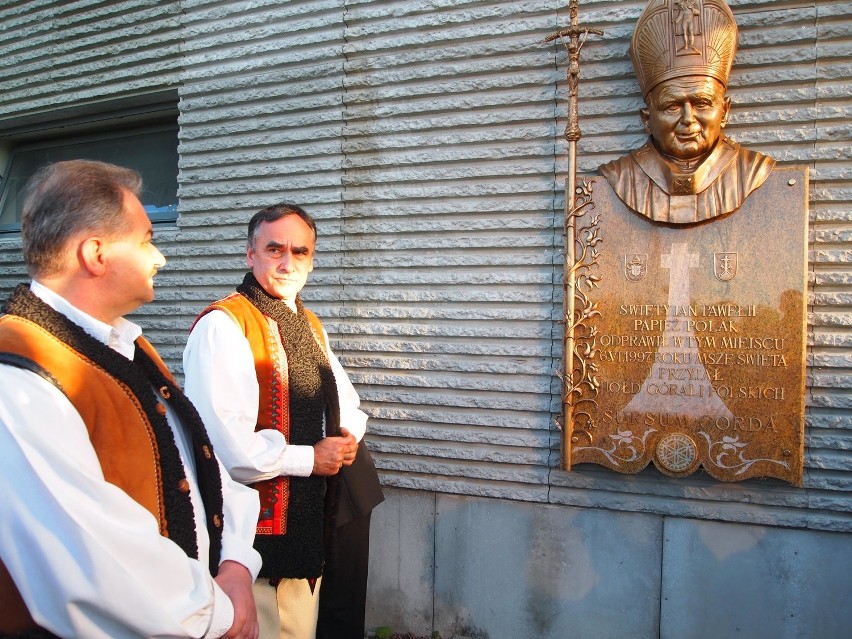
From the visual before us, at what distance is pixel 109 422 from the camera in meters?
1.51

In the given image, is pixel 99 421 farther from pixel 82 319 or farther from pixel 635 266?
pixel 635 266

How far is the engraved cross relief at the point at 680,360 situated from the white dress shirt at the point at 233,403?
175 cm

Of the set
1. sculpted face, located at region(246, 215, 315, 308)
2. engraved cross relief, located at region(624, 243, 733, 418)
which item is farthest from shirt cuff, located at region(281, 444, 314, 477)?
engraved cross relief, located at region(624, 243, 733, 418)

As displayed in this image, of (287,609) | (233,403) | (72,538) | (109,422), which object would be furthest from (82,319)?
(287,609)

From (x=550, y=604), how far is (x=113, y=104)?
451 centimetres

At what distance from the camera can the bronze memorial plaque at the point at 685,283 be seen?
3.31 m

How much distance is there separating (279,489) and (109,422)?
125 centimetres

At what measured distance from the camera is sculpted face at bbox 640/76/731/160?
3301 millimetres

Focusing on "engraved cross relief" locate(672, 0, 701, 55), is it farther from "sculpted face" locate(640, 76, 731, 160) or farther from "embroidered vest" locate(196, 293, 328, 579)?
"embroidered vest" locate(196, 293, 328, 579)

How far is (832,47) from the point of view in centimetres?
335

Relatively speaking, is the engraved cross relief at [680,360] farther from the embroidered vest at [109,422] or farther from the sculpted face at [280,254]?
the embroidered vest at [109,422]

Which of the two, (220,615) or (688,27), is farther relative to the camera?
(688,27)

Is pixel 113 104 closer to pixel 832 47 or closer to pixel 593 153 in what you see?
pixel 593 153

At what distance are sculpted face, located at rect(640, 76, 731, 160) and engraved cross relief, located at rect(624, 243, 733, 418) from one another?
466mm
